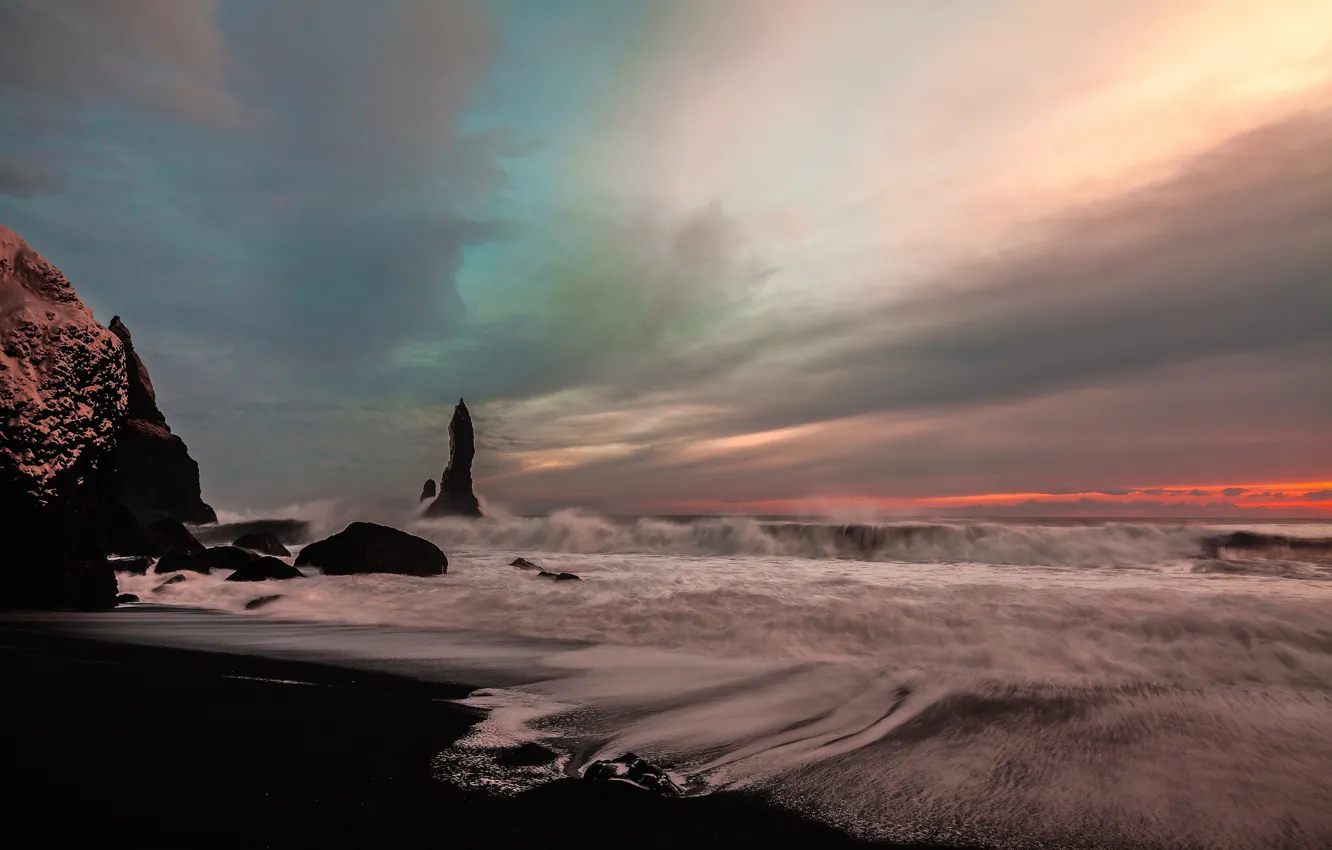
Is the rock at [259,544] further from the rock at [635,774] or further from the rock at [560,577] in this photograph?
the rock at [635,774]

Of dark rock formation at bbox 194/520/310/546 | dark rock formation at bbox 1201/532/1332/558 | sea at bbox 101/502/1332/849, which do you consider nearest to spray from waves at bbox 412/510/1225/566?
dark rock formation at bbox 1201/532/1332/558

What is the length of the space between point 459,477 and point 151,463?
71.5 ft

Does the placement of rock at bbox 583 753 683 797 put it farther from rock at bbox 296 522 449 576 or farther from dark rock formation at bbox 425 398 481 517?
dark rock formation at bbox 425 398 481 517

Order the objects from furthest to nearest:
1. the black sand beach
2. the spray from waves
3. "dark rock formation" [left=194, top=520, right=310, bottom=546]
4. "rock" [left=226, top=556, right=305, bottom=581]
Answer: "dark rock formation" [left=194, top=520, right=310, bottom=546] → the spray from waves → "rock" [left=226, top=556, right=305, bottom=581] → the black sand beach

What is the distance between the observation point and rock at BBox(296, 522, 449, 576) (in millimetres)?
13031

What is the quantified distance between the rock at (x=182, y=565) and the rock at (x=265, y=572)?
8.53 ft

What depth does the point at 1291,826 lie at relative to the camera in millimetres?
2824

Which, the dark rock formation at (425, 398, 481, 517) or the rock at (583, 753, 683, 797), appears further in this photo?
the dark rock formation at (425, 398, 481, 517)

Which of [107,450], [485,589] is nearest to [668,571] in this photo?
[485,589]

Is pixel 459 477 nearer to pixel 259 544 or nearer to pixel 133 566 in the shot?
pixel 259 544

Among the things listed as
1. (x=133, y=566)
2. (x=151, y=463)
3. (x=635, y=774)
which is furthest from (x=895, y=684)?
(x=151, y=463)

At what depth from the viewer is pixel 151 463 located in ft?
128

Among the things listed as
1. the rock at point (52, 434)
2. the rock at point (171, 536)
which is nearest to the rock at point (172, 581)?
the rock at point (52, 434)

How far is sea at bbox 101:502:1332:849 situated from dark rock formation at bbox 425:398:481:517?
1661 inches
